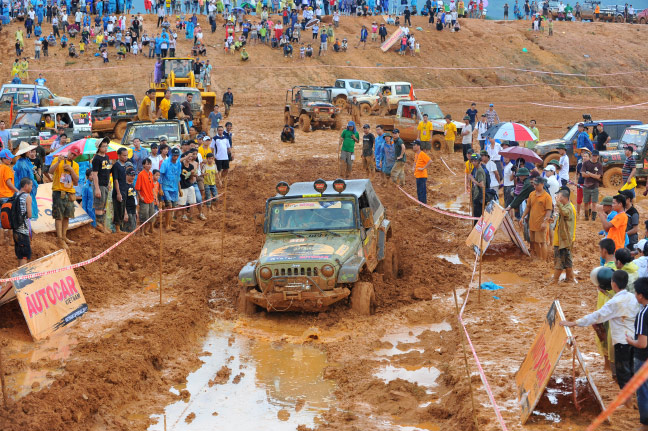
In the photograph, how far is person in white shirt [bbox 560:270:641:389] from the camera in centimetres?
675

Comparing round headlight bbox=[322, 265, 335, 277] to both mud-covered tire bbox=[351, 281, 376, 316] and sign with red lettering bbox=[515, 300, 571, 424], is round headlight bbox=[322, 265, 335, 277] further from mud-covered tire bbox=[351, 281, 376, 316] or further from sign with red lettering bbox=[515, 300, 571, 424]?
sign with red lettering bbox=[515, 300, 571, 424]

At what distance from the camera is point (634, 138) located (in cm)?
1955

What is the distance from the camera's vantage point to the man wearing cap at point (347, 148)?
65.1ft

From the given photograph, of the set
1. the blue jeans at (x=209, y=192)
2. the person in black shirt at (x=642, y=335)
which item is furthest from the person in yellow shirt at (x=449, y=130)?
the person in black shirt at (x=642, y=335)

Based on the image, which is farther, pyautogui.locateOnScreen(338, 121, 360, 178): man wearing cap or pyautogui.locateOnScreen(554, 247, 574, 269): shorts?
pyautogui.locateOnScreen(338, 121, 360, 178): man wearing cap

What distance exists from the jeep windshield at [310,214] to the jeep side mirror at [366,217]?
132mm

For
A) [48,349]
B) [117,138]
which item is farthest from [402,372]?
[117,138]

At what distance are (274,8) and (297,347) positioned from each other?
46.2 metres

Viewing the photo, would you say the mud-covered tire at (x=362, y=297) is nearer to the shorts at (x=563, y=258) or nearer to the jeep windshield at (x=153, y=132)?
the shorts at (x=563, y=258)

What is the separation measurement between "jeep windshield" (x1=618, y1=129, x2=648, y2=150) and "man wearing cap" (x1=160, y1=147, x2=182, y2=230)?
11548 mm

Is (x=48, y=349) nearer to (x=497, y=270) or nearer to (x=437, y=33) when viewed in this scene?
(x=497, y=270)

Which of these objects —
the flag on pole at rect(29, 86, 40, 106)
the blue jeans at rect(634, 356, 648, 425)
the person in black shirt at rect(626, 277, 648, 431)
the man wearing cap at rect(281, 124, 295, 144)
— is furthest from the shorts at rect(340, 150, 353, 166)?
the flag on pole at rect(29, 86, 40, 106)

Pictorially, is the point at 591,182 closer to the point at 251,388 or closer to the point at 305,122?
the point at 251,388

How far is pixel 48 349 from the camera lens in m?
9.23
